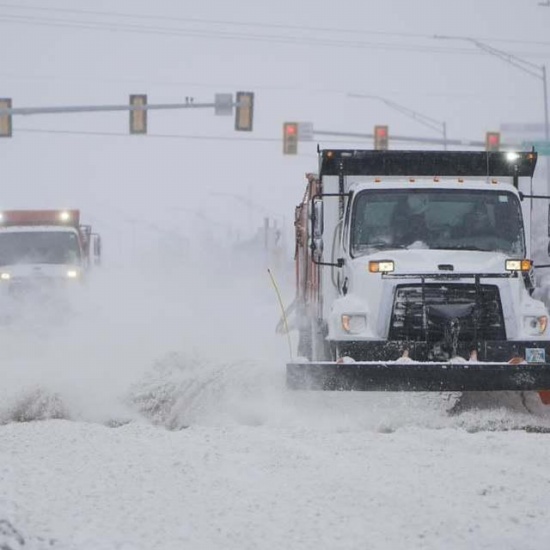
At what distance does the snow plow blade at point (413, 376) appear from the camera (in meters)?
10.6

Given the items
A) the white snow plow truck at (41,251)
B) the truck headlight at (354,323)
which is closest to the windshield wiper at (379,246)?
the truck headlight at (354,323)

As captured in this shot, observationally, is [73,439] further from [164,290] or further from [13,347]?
[164,290]

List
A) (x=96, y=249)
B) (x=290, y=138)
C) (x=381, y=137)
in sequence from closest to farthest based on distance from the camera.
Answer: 1. (x=96, y=249)
2. (x=290, y=138)
3. (x=381, y=137)

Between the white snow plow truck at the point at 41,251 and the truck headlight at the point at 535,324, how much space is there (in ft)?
49.4

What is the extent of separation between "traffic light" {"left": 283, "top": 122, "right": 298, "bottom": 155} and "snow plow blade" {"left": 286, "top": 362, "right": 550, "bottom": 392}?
27.2m

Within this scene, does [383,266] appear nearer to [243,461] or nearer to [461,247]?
[461,247]

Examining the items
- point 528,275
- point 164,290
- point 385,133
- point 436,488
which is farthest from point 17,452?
point 385,133

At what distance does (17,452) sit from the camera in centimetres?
952

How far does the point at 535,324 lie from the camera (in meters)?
11.7

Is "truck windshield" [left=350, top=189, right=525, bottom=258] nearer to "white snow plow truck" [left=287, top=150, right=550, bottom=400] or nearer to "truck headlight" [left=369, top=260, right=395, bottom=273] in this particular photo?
"white snow plow truck" [left=287, top=150, right=550, bottom=400]

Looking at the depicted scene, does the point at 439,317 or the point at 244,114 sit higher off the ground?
the point at 244,114

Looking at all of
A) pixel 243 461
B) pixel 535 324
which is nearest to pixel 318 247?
pixel 535 324

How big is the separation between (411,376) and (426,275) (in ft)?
3.93

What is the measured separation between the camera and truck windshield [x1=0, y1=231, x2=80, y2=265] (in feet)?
83.5
